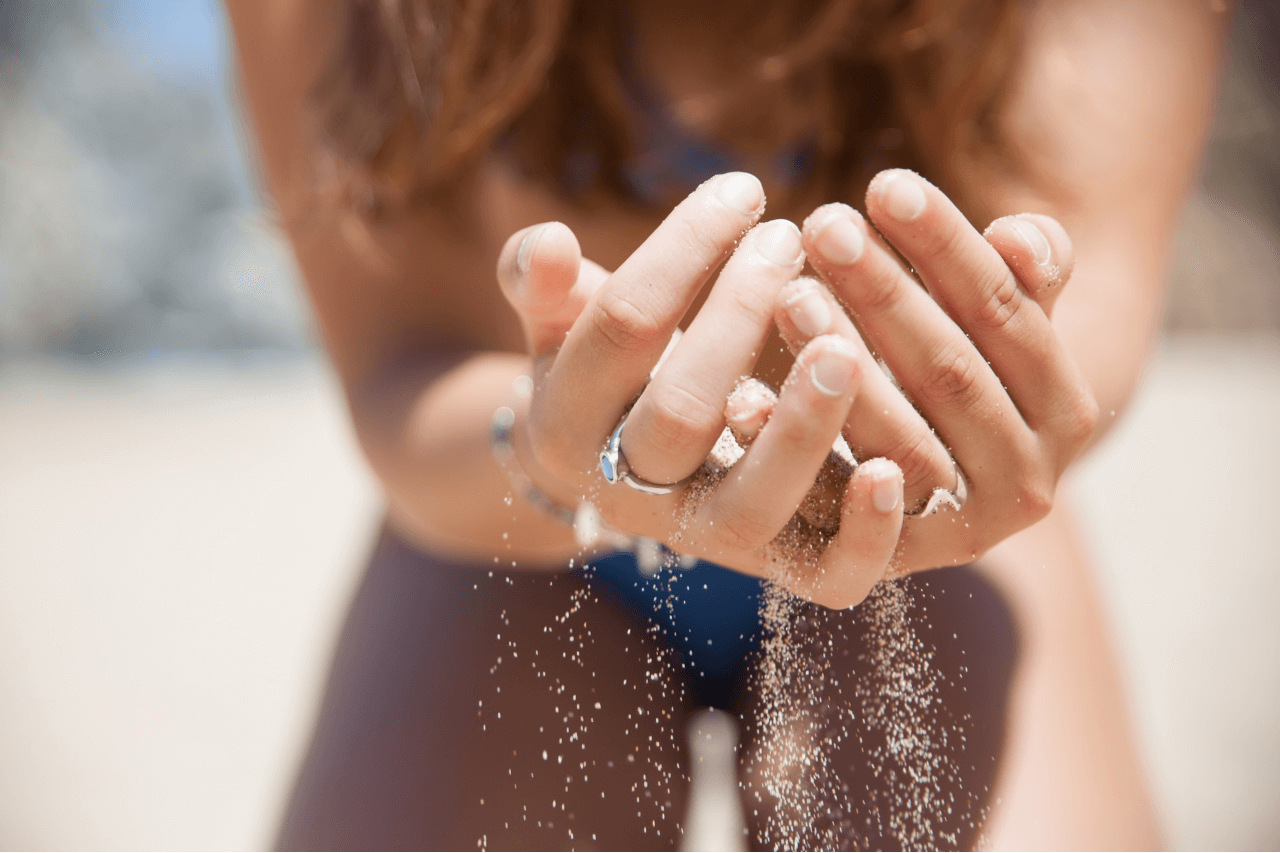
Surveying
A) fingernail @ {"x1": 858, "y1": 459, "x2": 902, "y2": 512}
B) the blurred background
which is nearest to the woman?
fingernail @ {"x1": 858, "y1": 459, "x2": 902, "y2": 512}

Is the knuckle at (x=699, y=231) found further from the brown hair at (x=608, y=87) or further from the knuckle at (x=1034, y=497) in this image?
the brown hair at (x=608, y=87)

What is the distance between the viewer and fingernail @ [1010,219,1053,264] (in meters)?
0.35

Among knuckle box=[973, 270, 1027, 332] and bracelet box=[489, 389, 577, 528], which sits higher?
knuckle box=[973, 270, 1027, 332]

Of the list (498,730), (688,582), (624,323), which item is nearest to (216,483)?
(498,730)

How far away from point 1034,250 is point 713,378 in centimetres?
15

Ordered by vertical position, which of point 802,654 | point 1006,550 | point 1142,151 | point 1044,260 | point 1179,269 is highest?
point 1044,260

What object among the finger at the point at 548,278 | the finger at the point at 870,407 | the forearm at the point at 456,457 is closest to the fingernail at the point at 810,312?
the finger at the point at 870,407

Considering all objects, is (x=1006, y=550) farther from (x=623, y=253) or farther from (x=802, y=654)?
(x=623, y=253)

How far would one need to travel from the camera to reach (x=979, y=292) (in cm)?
34

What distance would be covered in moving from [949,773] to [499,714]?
33cm

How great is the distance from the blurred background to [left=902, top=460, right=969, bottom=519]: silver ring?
45 centimetres

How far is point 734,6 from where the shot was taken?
2.43 ft

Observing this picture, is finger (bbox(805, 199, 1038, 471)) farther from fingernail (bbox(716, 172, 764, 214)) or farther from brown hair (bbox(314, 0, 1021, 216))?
brown hair (bbox(314, 0, 1021, 216))

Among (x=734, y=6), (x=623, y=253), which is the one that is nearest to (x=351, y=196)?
(x=623, y=253)
